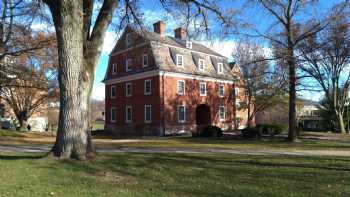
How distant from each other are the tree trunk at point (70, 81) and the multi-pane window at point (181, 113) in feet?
92.0

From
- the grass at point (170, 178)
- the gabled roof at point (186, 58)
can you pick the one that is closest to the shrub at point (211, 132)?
the gabled roof at point (186, 58)

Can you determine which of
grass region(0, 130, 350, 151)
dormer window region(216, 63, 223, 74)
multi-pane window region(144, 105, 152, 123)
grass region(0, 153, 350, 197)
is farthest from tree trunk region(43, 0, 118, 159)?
dormer window region(216, 63, 223, 74)

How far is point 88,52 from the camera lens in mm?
12031

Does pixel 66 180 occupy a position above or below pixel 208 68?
below

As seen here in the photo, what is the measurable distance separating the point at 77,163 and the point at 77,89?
214cm

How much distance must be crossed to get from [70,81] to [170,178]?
4.31 m

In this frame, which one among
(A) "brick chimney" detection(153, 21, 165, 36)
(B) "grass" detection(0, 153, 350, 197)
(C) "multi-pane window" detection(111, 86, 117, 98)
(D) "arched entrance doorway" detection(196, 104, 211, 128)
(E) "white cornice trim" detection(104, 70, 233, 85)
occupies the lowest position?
(B) "grass" detection(0, 153, 350, 197)

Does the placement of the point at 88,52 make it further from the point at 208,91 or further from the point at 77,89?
the point at 208,91

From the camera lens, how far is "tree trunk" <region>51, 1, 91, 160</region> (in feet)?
35.9

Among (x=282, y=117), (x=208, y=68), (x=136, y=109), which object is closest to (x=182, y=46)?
(x=208, y=68)

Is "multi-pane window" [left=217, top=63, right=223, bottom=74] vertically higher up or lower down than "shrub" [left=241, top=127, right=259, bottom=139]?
higher up

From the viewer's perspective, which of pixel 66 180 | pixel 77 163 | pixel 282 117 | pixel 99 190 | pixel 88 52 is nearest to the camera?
pixel 99 190

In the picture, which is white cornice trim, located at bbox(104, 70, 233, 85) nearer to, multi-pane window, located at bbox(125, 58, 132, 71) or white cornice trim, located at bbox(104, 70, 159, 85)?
white cornice trim, located at bbox(104, 70, 159, 85)

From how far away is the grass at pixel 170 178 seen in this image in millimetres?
7348
